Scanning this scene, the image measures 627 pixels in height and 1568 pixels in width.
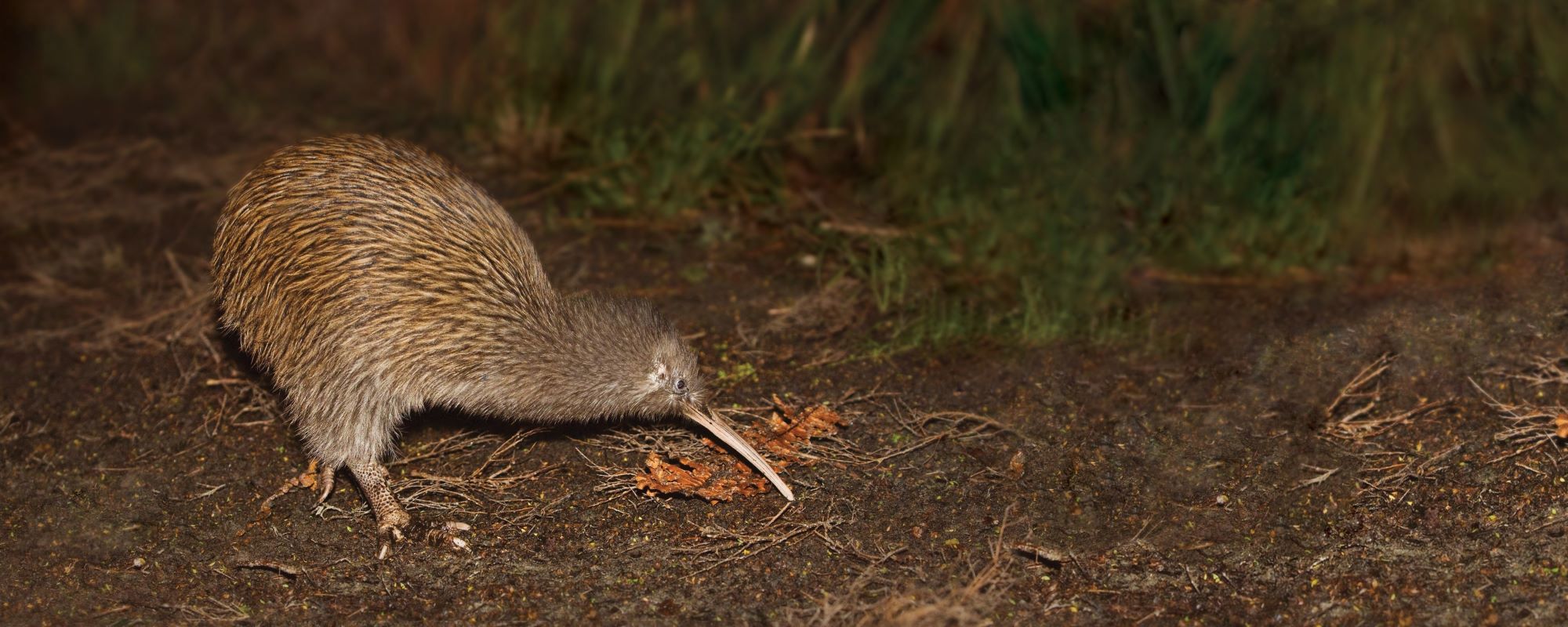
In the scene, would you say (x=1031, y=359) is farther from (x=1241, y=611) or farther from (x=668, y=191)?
(x=668, y=191)

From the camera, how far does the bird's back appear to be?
4.36 meters

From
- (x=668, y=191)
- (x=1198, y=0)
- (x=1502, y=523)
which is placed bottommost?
(x=1502, y=523)

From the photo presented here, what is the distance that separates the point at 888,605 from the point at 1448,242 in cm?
302

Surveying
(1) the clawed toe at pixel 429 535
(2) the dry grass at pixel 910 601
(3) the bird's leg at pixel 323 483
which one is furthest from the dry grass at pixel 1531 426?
(3) the bird's leg at pixel 323 483

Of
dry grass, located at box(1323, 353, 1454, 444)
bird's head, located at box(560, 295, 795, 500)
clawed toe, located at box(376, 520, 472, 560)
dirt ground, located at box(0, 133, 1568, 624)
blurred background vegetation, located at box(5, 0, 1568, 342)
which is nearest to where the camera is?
dirt ground, located at box(0, 133, 1568, 624)

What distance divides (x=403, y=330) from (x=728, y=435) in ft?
3.51

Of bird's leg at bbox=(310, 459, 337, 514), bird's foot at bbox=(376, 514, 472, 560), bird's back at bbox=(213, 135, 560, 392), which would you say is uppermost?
bird's back at bbox=(213, 135, 560, 392)

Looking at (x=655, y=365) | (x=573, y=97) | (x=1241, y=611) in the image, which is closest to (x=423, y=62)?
(x=573, y=97)

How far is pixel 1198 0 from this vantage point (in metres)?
5.88

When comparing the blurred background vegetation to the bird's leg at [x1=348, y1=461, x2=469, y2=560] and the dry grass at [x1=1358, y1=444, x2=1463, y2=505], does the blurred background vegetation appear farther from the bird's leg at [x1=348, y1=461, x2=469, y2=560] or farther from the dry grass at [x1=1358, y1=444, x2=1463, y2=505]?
the bird's leg at [x1=348, y1=461, x2=469, y2=560]

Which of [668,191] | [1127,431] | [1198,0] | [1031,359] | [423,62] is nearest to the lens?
[1127,431]

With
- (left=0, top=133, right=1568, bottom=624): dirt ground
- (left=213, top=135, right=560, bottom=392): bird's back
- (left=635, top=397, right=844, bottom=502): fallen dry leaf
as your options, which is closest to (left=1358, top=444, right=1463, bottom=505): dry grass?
(left=0, top=133, right=1568, bottom=624): dirt ground

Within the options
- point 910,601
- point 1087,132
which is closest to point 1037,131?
point 1087,132

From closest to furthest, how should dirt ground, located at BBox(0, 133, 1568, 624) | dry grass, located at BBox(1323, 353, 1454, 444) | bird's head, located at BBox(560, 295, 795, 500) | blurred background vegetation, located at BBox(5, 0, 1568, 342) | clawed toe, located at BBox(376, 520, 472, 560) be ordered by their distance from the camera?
dirt ground, located at BBox(0, 133, 1568, 624) < clawed toe, located at BBox(376, 520, 472, 560) < bird's head, located at BBox(560, 295, 795, 500) < dry grass, located at BBox(1323, 353, 1454, 444) < blurred background vegetation, located at BBox(5, 0, 1568, 342)
